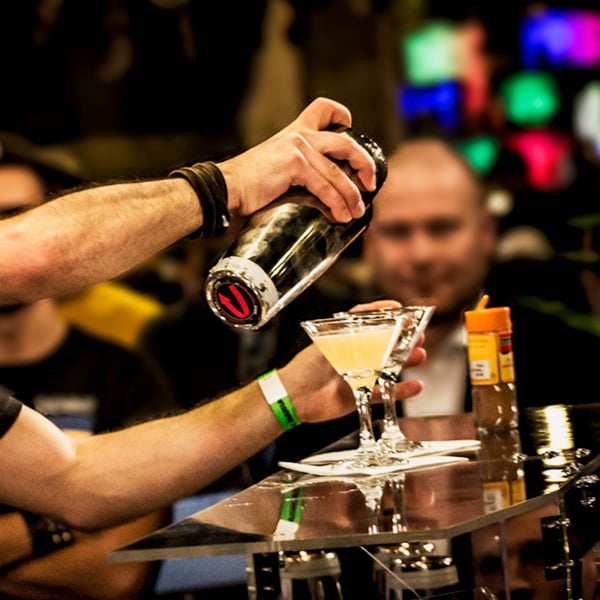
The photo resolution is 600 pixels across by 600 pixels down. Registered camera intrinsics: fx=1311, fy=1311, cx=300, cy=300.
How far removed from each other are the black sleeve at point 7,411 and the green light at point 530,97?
11422 mm

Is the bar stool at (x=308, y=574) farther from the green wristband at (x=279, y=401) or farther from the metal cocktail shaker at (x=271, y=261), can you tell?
the green wristband at (x=279, y=401)

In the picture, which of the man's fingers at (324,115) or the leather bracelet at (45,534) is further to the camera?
the leather bracelet at (45,534)

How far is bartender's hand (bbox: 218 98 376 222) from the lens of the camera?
1735 millimetres

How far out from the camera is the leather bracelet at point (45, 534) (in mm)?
2246

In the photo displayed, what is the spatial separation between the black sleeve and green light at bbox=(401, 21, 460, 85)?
1104cm

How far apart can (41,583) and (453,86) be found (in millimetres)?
11420

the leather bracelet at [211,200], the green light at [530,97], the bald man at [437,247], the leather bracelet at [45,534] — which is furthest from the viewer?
the green light at [530,97]

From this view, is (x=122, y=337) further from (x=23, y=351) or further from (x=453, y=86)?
(x=453, y=86)

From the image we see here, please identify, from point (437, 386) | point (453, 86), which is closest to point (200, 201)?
point (437, 386)

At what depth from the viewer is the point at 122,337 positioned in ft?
17.3

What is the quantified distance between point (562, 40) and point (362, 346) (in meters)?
11.9

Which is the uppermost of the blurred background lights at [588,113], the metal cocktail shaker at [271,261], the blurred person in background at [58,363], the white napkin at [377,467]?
the blurred background lights at [588,113]

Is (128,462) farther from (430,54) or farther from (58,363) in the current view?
(430,54)

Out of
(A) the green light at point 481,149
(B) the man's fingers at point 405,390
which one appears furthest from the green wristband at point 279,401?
(A) the green light at point 481,149
